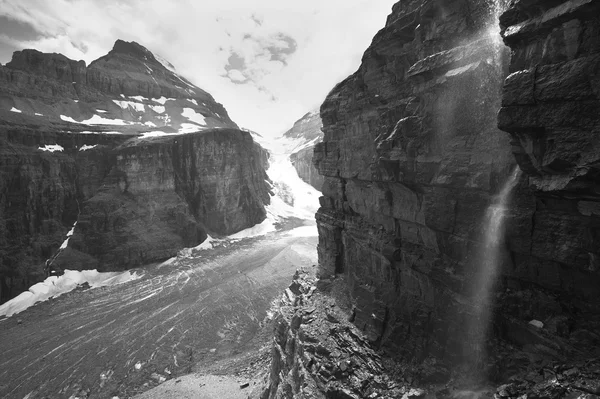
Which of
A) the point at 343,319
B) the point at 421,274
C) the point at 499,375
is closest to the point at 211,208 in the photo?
the point at 343,319

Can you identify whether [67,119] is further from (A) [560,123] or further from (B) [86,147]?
(A) [560,123]

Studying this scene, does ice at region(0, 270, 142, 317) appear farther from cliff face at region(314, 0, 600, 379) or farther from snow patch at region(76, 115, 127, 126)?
cliff face at region(314, 0, 600, 379)

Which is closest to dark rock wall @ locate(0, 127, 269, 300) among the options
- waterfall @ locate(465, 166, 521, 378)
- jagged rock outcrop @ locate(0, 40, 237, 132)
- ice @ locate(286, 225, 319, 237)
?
jagged rock outcrop @ locate(0, 40, 237, 132)

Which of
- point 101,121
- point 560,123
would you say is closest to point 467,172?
point 560,123

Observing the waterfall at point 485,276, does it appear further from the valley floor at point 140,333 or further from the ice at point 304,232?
the ice at point 304,232

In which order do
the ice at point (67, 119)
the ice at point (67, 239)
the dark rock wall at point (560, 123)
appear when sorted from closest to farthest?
the dark rock wall at point (560, 123) → the ice at point (67, 239) → the ice at point (67, 119)

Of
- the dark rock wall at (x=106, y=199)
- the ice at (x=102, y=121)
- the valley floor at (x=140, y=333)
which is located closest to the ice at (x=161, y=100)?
the ice at (x=102, y=121)

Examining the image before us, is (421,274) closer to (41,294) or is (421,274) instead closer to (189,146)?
(41,294)
